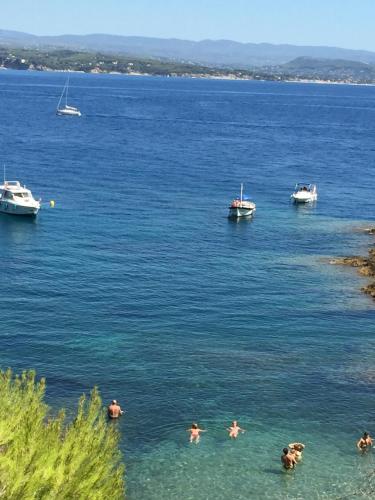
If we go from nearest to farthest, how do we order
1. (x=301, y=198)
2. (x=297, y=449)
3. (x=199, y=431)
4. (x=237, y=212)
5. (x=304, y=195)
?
(x=297, y=449) → (x=199, y=431) → (x=237, y=212) → (x=301, y=198) → (x=304, y=195)

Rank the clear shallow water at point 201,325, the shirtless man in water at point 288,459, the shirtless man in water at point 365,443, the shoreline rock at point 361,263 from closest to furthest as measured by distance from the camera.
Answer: the shirtless man in water at point 288,459 → the clear shallow water at point 201,325 → the shirtless man in water at point 365,443 → the shoreline rock at point 361,263

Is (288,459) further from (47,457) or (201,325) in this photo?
(201,325)

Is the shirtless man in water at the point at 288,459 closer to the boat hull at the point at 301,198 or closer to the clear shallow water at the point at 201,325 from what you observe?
the clear shallow water at the point at 201,325

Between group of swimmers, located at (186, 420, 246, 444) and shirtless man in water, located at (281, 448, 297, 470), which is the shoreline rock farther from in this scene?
shirtless man in water, located at (281, 448, 297, 470)

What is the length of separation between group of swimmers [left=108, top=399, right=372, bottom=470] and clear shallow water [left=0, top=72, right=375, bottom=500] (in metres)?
0.55

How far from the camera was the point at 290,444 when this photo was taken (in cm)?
4297

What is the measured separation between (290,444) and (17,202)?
60068 mm

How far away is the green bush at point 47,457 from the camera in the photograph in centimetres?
2339

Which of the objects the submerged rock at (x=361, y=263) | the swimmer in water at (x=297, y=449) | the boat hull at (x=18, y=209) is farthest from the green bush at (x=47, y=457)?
the boat hull at (x=18, y=209)

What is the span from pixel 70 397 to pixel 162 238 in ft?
135

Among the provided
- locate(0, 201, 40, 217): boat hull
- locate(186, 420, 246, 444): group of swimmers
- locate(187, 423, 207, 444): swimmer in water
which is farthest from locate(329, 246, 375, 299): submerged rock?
locate(0, 201, 40, 217): boat hull

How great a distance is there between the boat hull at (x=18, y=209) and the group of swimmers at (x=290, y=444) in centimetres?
5070

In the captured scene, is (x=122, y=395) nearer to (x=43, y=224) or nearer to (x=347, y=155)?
(x=43, y=224)

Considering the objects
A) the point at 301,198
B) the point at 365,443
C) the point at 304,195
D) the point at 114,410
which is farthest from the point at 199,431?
the point at 304,195
